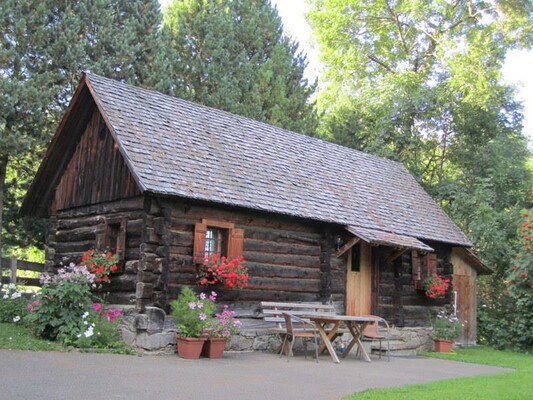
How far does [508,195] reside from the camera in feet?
83.5

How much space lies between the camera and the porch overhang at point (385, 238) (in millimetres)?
14619

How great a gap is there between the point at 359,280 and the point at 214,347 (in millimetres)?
5887

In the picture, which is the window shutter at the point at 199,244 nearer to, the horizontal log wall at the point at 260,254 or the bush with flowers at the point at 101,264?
the horizontal log wall at the point at 260,254

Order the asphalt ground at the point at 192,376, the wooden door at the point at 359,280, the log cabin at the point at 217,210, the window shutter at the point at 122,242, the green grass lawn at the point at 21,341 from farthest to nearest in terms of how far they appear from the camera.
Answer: the wooden door at the point at 359,280, the window shutter at the point at 122,242, the log cabin at the point at 217,210, the green grass lawn at the point at 21,341, the asphalt ground at the point at 192,376

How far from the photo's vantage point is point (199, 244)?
40.2 ft

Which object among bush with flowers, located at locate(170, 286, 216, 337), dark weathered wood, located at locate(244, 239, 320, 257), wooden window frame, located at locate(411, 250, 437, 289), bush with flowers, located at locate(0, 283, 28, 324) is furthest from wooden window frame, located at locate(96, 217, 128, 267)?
wooden window frame, located at locate(411, 250, 437, 289)

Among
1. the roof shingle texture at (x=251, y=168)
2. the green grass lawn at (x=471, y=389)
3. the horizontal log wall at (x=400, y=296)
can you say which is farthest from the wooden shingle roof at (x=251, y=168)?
the green grass lawn at (x=471, y=389)

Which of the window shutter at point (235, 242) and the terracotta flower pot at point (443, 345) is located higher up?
the window shutter at point (235, 242)

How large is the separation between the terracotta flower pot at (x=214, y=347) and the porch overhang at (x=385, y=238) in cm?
459

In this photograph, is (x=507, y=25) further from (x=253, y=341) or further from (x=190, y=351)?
(x=190, y=351)

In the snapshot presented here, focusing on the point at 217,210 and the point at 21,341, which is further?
the point at 217,210

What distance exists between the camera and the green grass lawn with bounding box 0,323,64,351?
10367 millimetres

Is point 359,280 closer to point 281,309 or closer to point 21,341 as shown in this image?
point 281,309

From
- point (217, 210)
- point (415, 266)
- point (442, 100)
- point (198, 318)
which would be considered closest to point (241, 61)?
point (442, 100)
